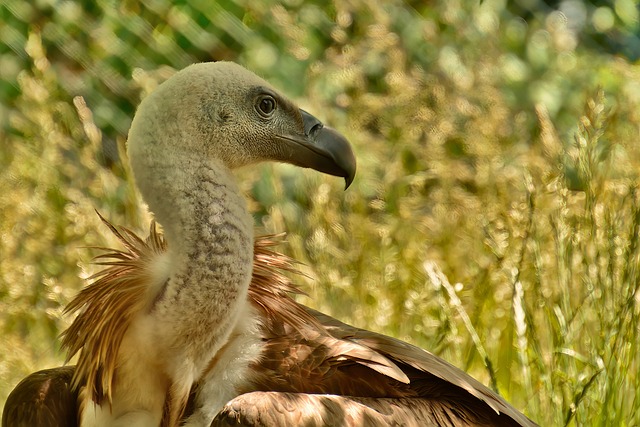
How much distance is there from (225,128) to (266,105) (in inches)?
6.3

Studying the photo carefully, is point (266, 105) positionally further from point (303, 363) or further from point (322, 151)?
point (303, 363)

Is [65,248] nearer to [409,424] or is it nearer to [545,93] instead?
[409,424]

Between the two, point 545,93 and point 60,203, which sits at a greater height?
point 545,93

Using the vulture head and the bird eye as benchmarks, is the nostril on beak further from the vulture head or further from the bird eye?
the bird eye

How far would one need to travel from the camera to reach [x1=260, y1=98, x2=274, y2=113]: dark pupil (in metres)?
2.70

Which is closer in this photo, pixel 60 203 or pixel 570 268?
pixel 570 268

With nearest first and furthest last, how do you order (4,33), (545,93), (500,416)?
(500,416) < (4,33) < (545,93)

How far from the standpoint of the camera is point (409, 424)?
250 cm

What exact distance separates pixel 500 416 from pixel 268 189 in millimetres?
2675

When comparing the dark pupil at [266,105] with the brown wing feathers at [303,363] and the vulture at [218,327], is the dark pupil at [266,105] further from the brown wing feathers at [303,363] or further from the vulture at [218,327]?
the brown wing feathers at [303,363]

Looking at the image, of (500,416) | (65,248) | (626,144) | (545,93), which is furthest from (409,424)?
(545,93)

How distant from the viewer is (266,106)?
2715 millimetres

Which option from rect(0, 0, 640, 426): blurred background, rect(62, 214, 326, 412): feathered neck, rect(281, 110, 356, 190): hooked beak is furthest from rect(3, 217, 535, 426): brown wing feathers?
rect(0, 0, 640, 426): blurred background

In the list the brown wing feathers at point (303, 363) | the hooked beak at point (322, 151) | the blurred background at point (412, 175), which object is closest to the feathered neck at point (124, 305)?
the brown wing feathers at point (303, 363)
